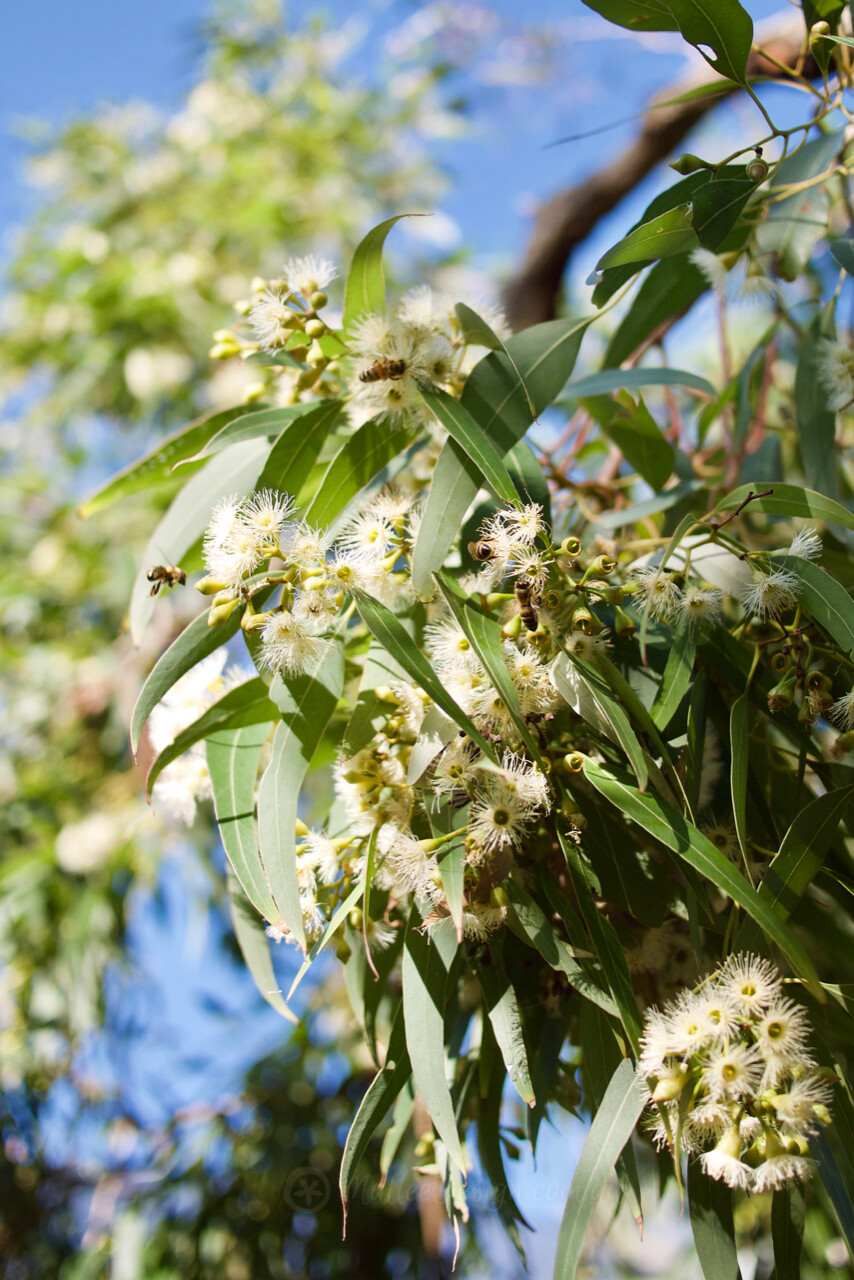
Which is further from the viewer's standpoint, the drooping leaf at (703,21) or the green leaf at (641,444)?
the green leaf at (641,444)

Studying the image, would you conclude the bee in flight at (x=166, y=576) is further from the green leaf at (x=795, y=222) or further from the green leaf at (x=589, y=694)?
the green leaf at (x=795, y=222)

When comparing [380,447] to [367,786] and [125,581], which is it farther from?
[125,581]

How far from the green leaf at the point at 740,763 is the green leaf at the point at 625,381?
51cm

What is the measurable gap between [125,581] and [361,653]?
2073 mm

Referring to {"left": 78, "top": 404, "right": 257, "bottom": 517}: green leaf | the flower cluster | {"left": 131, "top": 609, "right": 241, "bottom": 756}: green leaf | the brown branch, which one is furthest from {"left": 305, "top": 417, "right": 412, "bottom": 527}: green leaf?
the brown branch

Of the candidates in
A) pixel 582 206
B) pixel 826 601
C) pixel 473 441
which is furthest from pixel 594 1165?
pixel 582 206

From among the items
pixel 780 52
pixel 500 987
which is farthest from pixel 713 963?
pixel 780 52

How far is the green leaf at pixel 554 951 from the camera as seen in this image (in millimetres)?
751

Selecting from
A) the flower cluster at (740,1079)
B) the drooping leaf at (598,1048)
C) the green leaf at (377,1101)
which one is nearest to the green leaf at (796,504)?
the flower cluster at (740,1079)

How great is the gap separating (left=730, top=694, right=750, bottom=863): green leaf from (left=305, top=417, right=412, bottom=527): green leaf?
1.42 feet

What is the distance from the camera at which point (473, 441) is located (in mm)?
834

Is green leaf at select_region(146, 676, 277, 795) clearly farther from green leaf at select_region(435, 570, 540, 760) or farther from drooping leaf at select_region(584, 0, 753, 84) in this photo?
drooping leaf at select_region(584, 0, 753, 84)

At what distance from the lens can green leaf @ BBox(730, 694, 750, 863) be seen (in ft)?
2.41

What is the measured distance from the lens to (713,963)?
93cm
